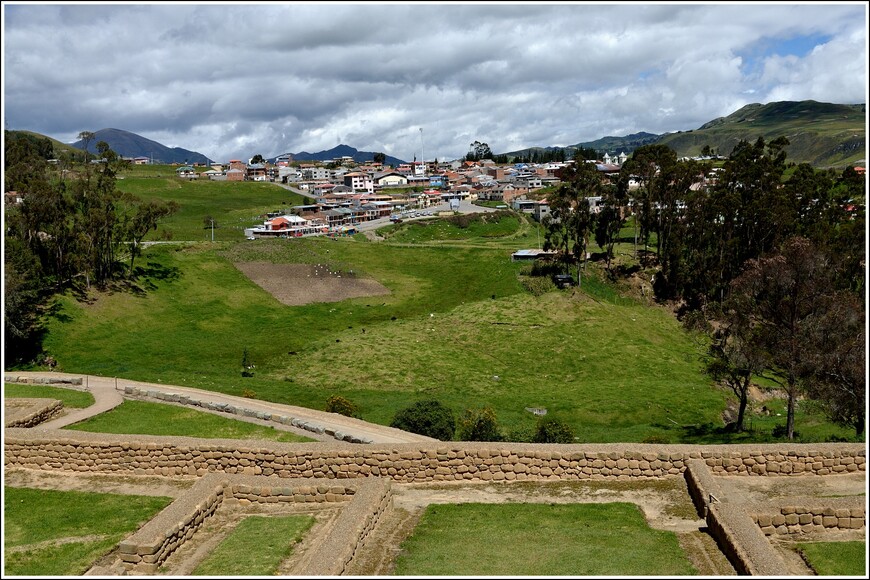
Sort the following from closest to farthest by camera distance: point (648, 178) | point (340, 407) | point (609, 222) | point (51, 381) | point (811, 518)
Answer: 1. point (811, 518)
2. point (340, 407)
3. point (51, 381)
4. point (648, 178)
5. point (609, 222)

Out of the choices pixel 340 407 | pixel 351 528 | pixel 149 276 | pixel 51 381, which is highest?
pixel 149 276

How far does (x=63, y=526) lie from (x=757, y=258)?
48.0 meters

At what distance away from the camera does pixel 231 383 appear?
39.3 m

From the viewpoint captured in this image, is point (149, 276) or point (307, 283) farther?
point (307, 283)

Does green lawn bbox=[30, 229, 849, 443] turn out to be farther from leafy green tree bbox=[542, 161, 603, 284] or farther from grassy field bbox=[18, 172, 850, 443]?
leafy green tree bbox=[542, 161, 603, 284]

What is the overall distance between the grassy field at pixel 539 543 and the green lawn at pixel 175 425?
9.28 m

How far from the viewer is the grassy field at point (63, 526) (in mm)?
14227

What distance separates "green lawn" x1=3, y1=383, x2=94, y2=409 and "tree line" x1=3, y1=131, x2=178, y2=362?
14781 millimetres

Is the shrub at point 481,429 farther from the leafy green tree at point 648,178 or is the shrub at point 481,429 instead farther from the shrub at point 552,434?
the leafy green tree at point 648,178

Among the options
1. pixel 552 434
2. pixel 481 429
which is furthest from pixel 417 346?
pixel 552 434

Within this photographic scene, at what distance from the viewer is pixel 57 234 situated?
5438 centimetres

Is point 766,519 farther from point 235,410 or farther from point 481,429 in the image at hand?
point 235,410

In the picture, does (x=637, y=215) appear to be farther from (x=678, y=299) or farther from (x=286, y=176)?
(x=286, y=176)

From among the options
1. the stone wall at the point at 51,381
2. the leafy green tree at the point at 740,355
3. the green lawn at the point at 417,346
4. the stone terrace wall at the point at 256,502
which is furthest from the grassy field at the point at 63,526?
the leafy green tree at the point at 740,355
